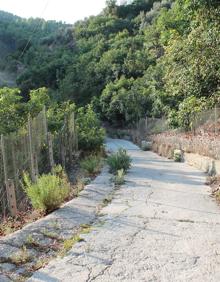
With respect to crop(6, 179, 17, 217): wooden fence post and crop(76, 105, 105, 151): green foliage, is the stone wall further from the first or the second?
crop(6, 179, 17, 217): wooden fence post

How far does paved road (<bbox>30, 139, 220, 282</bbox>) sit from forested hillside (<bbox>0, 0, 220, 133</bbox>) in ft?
14.0

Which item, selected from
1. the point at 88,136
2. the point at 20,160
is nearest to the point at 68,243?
the point at 20,160

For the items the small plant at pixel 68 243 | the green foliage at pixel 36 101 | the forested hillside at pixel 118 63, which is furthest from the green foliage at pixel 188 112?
the small plant at pixel 68 243

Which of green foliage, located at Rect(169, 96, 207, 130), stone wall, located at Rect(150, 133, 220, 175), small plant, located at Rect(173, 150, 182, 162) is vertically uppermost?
green foliage, located at Rect(169, 96, 207, 130)

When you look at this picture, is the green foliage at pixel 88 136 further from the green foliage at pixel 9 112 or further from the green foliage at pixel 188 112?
the green foliage at pixel 9 112

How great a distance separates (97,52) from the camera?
243ft

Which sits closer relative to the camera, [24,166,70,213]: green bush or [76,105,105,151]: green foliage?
[24,166,70,213]: green bush

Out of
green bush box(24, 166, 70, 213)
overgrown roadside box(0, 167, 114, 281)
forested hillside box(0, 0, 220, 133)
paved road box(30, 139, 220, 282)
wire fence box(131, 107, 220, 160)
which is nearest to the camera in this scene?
paved road box(30, 139, 220, 282)

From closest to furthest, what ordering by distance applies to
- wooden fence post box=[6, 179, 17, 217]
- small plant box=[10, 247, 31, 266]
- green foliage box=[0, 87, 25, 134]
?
1. small plant box=[10, 247, 31, 266]
2. wooden fence post box=[6, 179, 17, 217]
3. green foliage box=[0, 87, 25, 134]

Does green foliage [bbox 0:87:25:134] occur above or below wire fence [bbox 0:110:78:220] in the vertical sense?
above

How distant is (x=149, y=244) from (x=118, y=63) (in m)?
60.7

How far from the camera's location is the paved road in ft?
20.1

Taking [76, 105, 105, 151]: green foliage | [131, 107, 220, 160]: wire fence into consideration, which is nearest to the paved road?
[131, 107, 220, 160]: wire fence

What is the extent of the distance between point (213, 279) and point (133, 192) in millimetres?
6612
